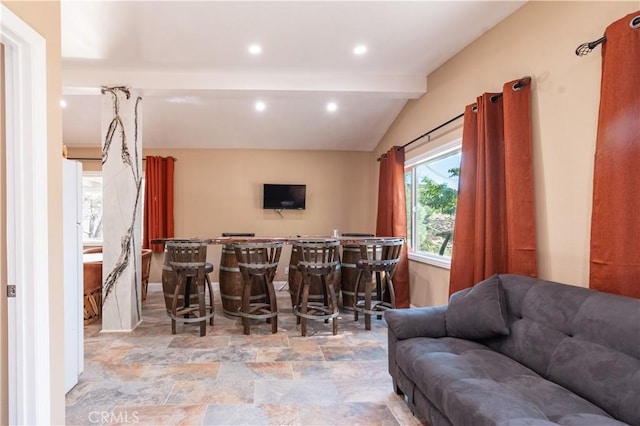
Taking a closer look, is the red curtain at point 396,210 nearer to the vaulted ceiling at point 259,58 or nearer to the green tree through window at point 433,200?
the green tree through window at point 433,200

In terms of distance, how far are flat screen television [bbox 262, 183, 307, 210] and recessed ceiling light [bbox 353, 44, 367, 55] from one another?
275cm

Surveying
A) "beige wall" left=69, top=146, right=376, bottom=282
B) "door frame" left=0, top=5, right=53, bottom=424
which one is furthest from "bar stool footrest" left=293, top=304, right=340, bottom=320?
"door frame" left=0, top=5, right=53, bottom=424

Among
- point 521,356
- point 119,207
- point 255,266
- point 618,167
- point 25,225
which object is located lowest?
point 521,356

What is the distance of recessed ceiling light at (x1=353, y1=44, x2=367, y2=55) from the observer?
3039 mm

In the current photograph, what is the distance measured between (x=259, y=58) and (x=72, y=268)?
8.19 feet

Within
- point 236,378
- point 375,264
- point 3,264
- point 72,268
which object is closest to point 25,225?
point 3,264

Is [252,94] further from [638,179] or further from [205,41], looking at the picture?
[638,179]

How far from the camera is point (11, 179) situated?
142 centimetres

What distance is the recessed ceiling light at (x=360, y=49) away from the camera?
3.04 metres

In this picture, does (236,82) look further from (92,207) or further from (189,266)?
(92,207)

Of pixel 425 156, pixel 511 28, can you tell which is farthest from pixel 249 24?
pixel 425 156

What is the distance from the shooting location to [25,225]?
1.42m

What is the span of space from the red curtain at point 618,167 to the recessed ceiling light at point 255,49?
2.58 meters

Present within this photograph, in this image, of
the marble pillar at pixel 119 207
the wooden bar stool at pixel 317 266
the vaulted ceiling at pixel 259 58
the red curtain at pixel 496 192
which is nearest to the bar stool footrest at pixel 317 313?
the wooden bar stool at pixel 317 266
